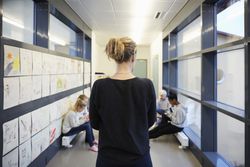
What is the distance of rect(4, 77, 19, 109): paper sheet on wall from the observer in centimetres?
217

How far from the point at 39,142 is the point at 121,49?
2.29 m

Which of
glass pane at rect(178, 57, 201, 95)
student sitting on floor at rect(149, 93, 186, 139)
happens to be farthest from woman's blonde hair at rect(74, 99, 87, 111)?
glass pane at rect(178, 57, 201, 95)

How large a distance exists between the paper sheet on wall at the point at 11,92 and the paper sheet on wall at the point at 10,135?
7.1 inches

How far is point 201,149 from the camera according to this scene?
135 inches

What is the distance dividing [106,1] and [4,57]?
7.40 feet

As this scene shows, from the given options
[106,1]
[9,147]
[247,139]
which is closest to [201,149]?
[247,139]

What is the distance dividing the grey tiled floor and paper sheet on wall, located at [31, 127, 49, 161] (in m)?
0.33

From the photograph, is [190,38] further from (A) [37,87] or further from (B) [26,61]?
(B) [26,61]

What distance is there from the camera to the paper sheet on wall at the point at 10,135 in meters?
2.18

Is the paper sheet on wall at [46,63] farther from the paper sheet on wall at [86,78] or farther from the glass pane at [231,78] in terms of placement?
the paper sheet on wall at [86,78]

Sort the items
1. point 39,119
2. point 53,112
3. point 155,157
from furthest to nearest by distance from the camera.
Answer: point 155,157
point 53,112
point 39,119

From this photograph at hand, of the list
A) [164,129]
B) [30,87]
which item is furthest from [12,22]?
[164,129]

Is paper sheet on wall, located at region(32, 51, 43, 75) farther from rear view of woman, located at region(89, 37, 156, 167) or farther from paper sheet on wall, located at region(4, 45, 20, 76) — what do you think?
rear view of woman, located at region(89, 37, 156, 167)

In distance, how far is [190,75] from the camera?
4.66 m
